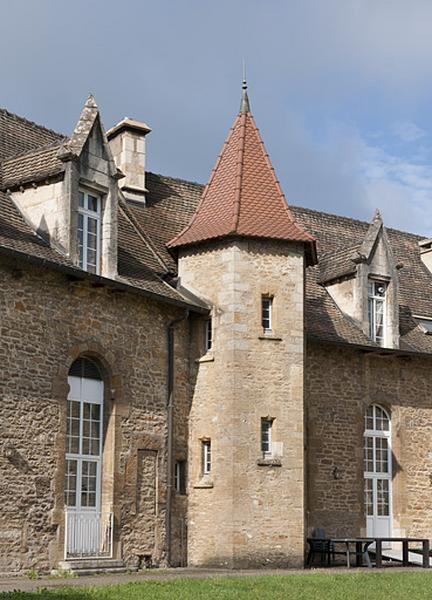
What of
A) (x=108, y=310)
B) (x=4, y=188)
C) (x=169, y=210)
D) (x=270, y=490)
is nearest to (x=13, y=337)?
(x=108, y=310)

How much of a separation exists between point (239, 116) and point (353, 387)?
6.81 meters

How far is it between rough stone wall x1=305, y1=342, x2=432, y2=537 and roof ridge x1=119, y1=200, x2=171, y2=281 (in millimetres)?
3967

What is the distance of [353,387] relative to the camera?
2541 centimetres

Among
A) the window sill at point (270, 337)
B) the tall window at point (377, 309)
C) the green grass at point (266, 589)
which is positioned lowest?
the green grass at point (266, 589)

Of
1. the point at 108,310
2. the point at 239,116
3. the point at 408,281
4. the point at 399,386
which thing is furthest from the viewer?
the point at 408,281

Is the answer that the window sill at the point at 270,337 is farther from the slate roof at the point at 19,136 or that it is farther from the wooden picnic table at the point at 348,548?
the slate roof at the point at 19,136

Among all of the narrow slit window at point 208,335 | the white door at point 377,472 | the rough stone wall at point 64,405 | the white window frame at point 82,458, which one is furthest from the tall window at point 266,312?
the white door at point 377,472

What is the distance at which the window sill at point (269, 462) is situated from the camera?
21.1 metres

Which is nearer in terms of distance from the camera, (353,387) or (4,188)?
(4,188)

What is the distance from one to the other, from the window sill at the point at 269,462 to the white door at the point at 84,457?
321 centimetres

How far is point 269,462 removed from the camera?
2116 centimetres

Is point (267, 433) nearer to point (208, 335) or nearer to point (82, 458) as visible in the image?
point (208, 335)

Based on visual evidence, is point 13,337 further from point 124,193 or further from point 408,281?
point 408,281

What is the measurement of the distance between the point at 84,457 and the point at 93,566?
195 centimetres
